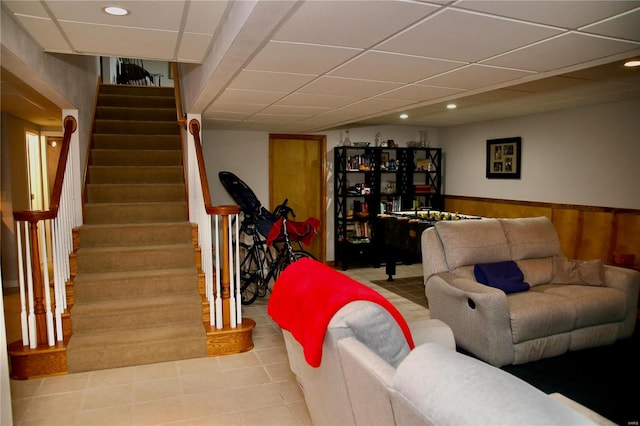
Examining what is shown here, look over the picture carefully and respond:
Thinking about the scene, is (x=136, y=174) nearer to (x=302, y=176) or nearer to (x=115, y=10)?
(x=302, y=176)

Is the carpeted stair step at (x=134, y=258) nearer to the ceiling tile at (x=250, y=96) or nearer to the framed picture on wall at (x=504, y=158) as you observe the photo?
the ceiling tile at (x=250, y=96)

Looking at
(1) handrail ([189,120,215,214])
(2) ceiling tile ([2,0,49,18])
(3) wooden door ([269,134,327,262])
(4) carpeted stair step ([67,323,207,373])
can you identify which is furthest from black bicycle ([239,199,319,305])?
(2) ceiling tile ([2,0,49,18])

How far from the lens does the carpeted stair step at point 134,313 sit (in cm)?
343

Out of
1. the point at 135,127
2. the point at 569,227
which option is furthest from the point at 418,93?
the point at 135,127

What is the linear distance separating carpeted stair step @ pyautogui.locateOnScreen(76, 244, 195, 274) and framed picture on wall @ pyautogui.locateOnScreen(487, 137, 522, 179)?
461 cm

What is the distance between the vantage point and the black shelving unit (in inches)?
269

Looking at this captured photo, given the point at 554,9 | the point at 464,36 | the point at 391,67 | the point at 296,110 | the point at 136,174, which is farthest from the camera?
the point at 136,174

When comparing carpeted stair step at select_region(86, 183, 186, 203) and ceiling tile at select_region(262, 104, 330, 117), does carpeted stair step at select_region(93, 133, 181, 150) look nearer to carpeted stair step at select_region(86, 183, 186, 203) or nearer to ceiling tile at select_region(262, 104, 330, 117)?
carpeted stair step at select_region(86, 183, 186, 203)

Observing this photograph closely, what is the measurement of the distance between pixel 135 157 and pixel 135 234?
4.48ft

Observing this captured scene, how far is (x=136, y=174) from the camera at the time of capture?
4.89 meters

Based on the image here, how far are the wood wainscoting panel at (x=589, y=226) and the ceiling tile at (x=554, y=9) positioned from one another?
3.70 metres

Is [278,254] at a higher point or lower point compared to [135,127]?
lower

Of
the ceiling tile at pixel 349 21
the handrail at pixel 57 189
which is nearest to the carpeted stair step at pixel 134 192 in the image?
the handrail at pixel 57 189

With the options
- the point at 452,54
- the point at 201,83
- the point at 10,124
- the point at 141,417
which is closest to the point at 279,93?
the point at 201,83
